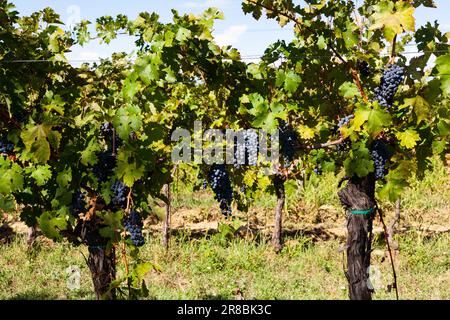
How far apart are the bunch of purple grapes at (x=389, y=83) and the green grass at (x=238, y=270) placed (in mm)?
2559

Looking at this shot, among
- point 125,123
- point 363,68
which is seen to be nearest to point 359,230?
point 363,68

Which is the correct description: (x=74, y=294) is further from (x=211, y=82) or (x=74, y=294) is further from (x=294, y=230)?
(x=294, y=230)

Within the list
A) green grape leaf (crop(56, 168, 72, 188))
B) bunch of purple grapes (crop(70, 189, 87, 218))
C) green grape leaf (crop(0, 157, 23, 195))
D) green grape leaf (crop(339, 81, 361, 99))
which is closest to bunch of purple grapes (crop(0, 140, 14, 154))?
green grape leaf (crop(0, 157, 23, 195))

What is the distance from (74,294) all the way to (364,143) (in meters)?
3.55

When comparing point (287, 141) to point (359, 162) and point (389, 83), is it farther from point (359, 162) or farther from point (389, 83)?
point (389, 83)

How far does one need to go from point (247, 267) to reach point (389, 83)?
141 inches

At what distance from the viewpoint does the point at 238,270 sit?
641 centimetres

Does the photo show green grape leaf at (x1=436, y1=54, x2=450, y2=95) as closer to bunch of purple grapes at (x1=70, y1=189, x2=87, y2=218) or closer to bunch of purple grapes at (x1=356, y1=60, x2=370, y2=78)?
bunch of purple grapes at (x1=356, y1=60, x2=370, y2=78)

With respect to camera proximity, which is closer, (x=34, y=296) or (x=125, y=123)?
(x=125, y=123)

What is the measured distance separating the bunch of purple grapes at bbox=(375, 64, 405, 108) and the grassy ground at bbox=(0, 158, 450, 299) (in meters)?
1.76

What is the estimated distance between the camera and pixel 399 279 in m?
5.95

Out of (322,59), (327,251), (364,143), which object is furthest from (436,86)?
(327,251)

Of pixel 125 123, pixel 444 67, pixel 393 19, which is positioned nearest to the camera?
pixel 444 67

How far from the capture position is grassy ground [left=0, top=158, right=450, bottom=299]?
5664 millimetres
